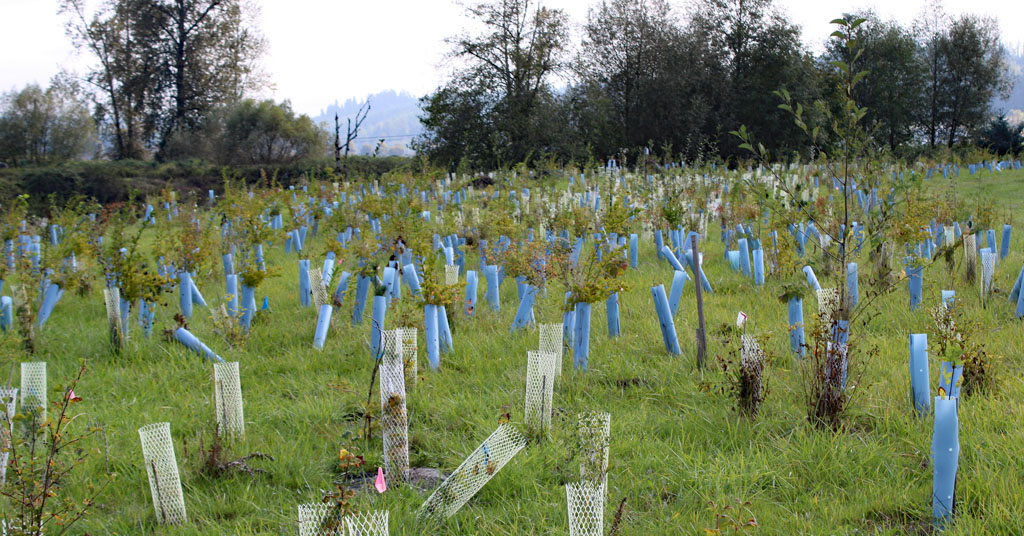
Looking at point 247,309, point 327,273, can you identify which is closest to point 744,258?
point 327,273

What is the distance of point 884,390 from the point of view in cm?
375

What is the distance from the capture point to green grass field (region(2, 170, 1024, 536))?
273 centimetres

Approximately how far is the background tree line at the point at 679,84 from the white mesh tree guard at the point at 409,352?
17.9 m

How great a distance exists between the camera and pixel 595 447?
251cm

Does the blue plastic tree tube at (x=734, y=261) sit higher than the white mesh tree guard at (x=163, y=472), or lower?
higher

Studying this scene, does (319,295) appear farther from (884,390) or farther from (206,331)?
(884,390)

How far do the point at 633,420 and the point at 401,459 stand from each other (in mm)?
1233

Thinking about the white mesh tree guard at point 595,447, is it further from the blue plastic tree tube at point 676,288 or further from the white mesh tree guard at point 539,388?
the blue plastic tree tube at point 676,288

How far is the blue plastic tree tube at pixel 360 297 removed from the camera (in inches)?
229

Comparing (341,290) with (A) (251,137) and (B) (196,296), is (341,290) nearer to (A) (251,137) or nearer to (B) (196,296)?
(B) (196,296)

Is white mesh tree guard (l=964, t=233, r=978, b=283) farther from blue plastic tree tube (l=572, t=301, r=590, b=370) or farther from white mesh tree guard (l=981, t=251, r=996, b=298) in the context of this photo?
blue plastic tree tube (l=572, t=301, r=590, b=370)

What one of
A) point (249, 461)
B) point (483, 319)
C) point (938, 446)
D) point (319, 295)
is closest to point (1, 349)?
point (319, 295)

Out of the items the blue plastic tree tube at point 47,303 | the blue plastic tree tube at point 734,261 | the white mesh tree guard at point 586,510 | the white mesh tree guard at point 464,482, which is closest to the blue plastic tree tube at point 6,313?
the blue plastic tree tube at point 47,303

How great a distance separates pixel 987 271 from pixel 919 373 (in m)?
2.80
